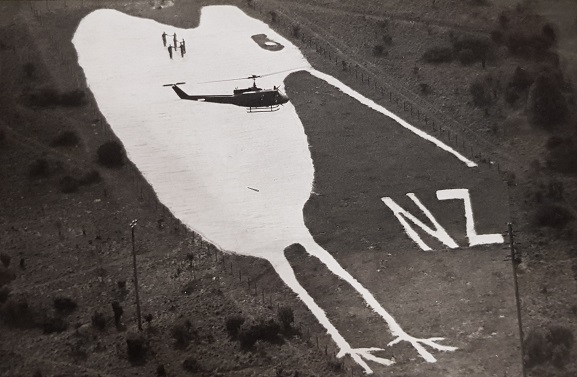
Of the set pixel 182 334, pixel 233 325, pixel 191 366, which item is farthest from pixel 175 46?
pixel 191 366

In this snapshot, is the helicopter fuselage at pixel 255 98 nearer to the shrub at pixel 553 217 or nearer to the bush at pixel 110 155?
the bush at pixel 110 155

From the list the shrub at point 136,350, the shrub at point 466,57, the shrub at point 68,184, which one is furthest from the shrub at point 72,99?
the shrub at point 466,57

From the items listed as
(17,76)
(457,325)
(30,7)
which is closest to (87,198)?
(17,76)

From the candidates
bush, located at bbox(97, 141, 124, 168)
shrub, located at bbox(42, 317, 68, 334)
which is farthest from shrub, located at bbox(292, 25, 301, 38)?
shrub, located at bbox(42, 317, 68, 334)

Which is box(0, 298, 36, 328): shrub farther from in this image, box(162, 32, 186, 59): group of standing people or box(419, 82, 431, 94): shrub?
box(419, 82, 431, 94): shrub

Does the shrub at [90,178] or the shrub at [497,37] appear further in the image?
the shrub at [497,37]
